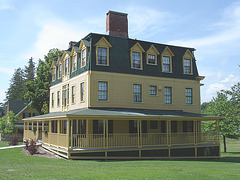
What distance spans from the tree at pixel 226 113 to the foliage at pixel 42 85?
25200 millimetres

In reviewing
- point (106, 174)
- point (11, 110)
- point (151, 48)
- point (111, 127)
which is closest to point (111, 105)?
point (111, 127)

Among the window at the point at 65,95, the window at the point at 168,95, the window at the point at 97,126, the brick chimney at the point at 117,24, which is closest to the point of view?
the window at the point at 97,126

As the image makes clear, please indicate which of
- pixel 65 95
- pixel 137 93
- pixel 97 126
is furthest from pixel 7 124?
pixel 137 93

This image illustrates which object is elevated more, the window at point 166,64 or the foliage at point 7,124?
the window at point 166,64

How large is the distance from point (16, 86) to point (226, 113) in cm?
7517

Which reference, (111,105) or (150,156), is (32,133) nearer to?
(111,105)

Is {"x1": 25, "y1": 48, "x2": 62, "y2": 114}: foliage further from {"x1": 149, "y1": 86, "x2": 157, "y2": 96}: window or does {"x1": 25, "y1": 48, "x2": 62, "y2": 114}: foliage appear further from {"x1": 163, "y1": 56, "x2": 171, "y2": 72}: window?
{"x1": 149, "y1": 86, "x2": 157, "y2": 96}: window

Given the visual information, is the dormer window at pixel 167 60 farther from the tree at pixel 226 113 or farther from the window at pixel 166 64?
the tree at pixel 226 113

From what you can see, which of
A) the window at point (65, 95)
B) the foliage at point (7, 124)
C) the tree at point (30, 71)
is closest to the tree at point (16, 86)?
the tree at point (30, 71)

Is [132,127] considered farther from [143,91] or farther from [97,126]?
[143,91]

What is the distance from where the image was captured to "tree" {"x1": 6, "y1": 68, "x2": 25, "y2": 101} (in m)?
90.1

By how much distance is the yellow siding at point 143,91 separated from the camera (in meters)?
23.6

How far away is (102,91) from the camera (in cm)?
2377

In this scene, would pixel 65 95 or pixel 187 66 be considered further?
pixel 187 66
